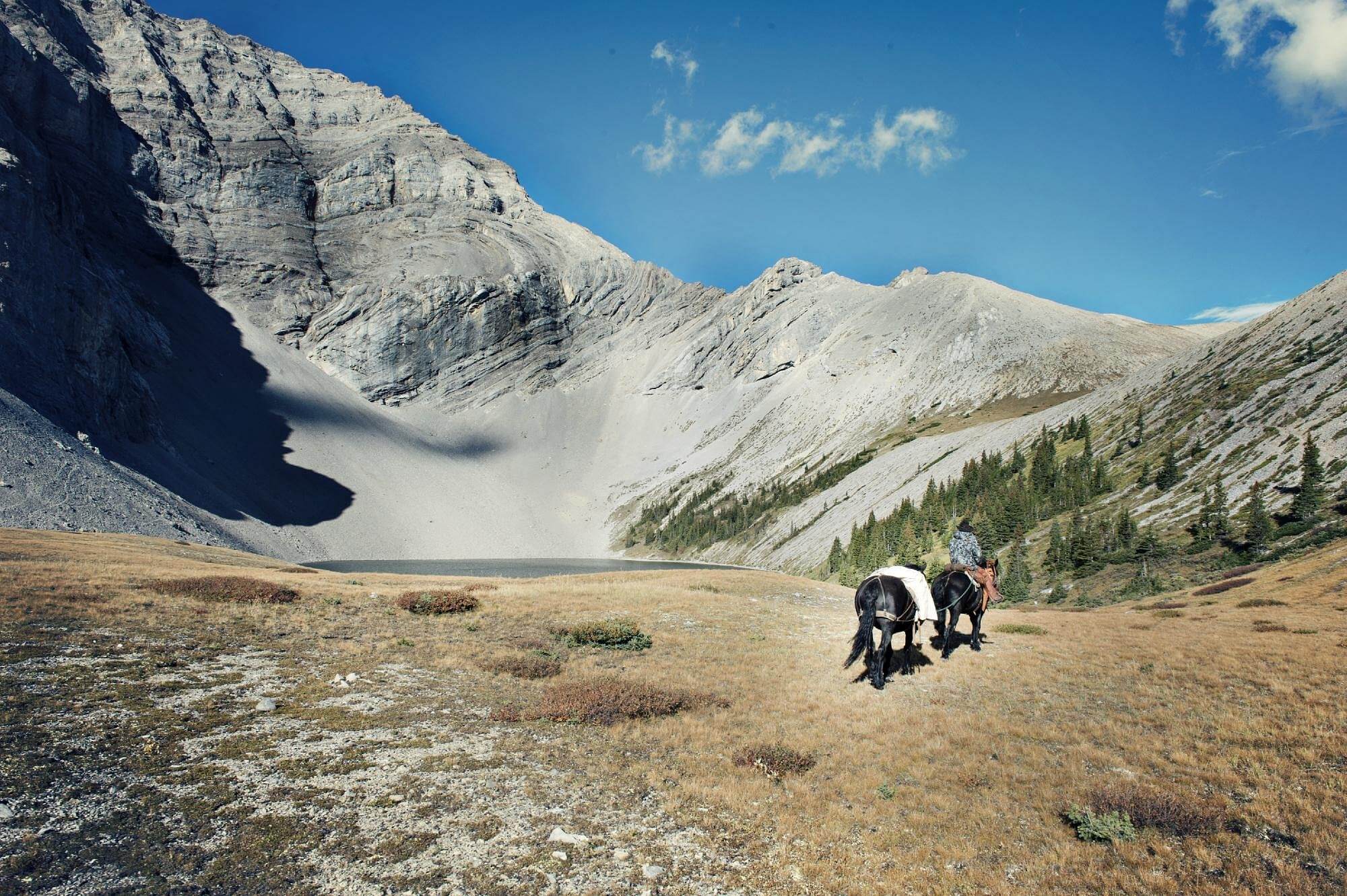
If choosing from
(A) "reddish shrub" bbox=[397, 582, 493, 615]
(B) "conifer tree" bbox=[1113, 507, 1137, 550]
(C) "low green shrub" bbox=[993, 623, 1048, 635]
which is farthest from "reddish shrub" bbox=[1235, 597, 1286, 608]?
(A) "reddish shrub" bbox=[397, 582, 493, 615]

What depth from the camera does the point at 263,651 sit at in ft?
54.9

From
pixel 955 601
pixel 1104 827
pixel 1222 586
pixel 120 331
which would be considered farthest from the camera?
pixel 120 331

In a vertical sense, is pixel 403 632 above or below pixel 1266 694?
below

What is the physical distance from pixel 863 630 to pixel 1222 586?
33651mm

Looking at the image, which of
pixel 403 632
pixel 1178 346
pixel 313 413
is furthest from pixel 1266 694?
pixel 1178 346

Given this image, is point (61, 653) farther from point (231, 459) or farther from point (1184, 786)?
point (231, 459)

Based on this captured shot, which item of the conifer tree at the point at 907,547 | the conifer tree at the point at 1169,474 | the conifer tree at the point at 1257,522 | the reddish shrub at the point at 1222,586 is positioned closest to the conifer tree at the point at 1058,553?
the conifer tree at the point at 1169,474

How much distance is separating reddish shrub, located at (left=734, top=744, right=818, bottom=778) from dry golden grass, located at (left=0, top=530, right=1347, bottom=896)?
9.1 inches

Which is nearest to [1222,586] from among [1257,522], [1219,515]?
[1257,522]

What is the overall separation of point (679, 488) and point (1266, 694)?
175553 millimetres

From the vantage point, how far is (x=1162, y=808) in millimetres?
8484

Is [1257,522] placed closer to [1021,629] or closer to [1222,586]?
[1222,586]

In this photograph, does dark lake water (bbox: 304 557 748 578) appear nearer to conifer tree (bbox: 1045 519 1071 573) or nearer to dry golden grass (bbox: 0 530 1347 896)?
conifer tree (bbox: 1045 519 1071 573)

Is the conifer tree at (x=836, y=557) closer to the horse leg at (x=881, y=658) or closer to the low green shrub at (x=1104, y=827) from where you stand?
the horse leg at (x=881, y=658)
